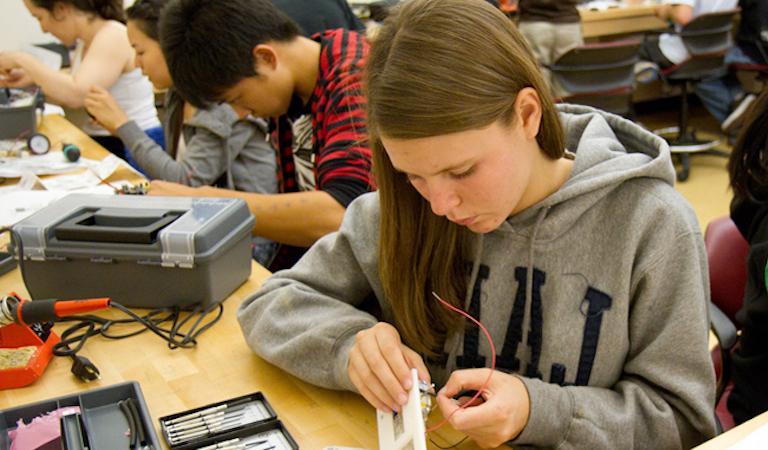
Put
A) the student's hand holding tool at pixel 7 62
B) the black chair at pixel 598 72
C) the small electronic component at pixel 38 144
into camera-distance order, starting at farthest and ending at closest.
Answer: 1. the black chair at pixel 598 72
2. the student's hand holding tool at pixel 7 62
3. the small electronic component at pixel 38 144

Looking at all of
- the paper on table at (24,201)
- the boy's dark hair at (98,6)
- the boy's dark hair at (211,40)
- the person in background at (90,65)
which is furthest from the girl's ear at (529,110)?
the boy's dark hair at (98,6)

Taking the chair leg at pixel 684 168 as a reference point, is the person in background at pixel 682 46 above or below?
above

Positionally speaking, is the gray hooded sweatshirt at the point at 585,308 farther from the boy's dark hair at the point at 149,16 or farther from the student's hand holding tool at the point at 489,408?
the boy's dark hair at the point at 149,16

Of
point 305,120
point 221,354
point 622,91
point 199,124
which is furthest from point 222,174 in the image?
point 622,91

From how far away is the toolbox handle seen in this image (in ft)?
4.32

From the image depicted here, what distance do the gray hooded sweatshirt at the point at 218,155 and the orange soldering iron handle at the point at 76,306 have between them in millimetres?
1073

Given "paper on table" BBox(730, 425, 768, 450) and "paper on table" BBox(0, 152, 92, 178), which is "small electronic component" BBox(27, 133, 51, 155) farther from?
"paper on table" BBox(730, 425, 768, 450)

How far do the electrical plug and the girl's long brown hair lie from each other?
0.51 m

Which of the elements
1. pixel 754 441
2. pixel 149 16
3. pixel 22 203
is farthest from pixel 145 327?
pixel 149 16

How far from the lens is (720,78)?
15.4 feet

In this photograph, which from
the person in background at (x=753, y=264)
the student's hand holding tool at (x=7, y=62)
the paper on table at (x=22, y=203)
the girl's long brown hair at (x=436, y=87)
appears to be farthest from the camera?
the student's hand holding tool at (x=7, y=62)

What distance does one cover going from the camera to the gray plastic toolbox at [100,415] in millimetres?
964

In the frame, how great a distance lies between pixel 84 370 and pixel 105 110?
63.5 inches

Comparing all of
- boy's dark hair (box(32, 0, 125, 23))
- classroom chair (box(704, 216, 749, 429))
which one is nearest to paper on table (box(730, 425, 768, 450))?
classroom chair (box(704, 216, 749, 429))
